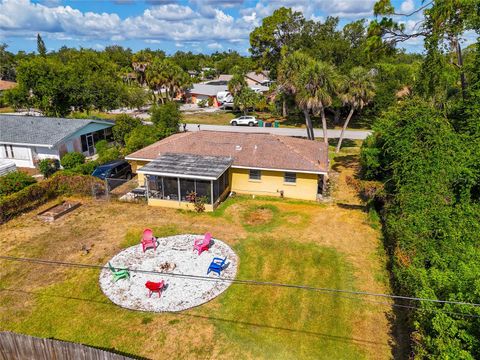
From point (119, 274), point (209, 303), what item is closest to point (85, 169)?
point (119, 274)

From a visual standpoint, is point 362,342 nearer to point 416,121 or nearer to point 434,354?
point 434,354

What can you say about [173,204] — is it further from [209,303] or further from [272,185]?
[209,303]

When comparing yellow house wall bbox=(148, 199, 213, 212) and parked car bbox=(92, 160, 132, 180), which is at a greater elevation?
parked car bbox=(92, 160, 132, 180)

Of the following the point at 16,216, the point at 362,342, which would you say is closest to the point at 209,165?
the point at 16,216

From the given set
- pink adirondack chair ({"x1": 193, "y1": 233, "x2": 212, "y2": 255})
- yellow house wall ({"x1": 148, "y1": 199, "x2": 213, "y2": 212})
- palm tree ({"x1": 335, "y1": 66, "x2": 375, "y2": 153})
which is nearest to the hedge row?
yellow house wall ({"x1": 148, "y1": 199, "x2": 213, "y2": 212})

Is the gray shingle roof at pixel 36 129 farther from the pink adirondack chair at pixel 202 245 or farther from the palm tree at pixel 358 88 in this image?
the palm tree at pixel 358 88

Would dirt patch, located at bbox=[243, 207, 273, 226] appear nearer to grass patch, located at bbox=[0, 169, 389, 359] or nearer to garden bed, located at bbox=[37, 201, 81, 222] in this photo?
grass patch, located at bbox=[0, 169, 389, 359]

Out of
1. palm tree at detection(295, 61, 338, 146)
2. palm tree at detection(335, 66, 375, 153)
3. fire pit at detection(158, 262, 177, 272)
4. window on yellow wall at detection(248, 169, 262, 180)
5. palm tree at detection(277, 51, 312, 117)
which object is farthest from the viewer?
palm tree at detection(335, 66, 375, 153)

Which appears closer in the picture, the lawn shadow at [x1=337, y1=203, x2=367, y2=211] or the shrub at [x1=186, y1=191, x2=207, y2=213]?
the shrub at [x1=186, y1=191, x2=207, y2=213]

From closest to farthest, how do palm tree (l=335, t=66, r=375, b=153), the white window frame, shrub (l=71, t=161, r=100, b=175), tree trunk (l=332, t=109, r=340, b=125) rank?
the white window frame, shrub (l=71, t=161, r=100, b=175), palm tree (l=335, t=66, r=375, b=153), tree trunk (l=332, t=109, r=340, b=125)
